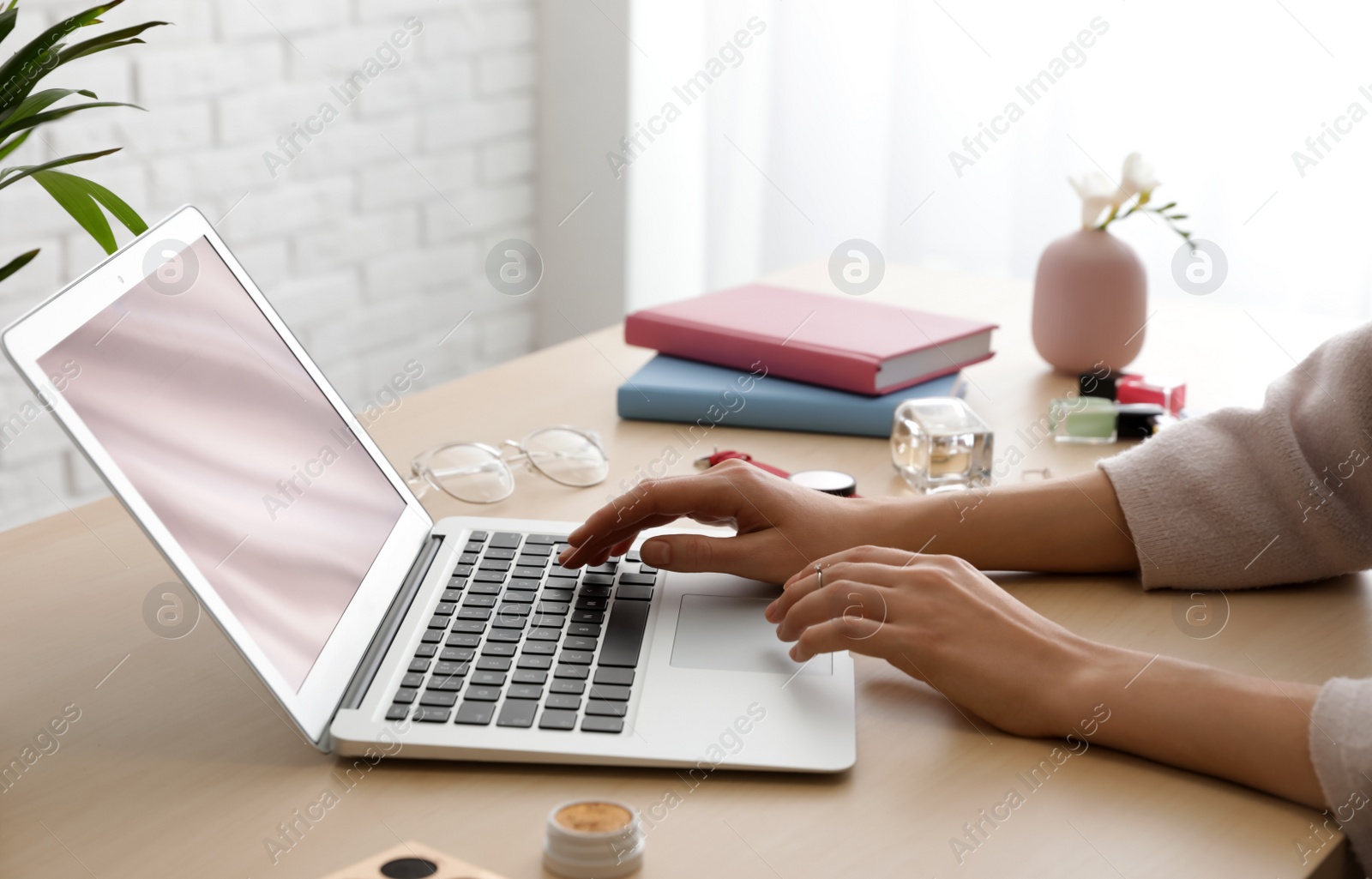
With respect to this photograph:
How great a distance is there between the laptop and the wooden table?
0.02 m

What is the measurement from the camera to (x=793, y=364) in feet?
4.12

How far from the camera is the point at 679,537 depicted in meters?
0.87

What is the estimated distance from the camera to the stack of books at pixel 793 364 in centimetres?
122

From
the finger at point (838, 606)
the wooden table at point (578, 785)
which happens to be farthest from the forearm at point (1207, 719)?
the finger at point (838, 606)

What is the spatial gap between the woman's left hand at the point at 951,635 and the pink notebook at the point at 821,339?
0.48m

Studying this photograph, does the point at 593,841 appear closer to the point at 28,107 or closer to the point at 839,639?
the point at 839,639

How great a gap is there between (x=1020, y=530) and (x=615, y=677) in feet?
1.17

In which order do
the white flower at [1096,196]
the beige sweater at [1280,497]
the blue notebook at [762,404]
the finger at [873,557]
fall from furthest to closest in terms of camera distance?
the white flower at [1096,196] → the blue notebook at [762,404] → the beige sweater at [1280,497] → the finger at [873,557]

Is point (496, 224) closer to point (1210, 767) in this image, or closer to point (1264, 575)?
point (1264, 575)

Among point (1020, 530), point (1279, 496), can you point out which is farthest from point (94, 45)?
point (1279, 496)

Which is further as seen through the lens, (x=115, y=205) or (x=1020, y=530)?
(x=1020, y=530)

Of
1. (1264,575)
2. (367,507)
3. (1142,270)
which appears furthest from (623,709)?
(1142,270)

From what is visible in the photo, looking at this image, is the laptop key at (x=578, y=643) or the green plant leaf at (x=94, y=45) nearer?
the green plant leaf at (x=94, y=45)

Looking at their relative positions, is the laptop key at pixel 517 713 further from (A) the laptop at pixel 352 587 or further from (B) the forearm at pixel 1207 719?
(B) the forearm at pixel 1207 719
